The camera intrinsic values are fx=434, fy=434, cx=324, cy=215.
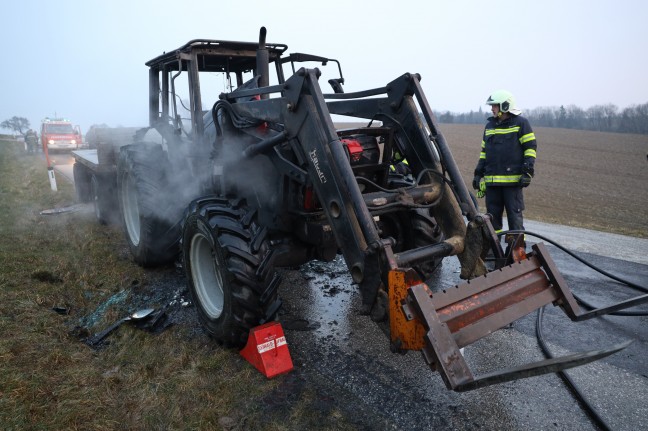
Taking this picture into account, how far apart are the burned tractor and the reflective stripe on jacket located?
5.57 ft

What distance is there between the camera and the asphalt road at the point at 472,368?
9.20ft

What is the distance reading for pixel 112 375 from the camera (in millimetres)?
3168

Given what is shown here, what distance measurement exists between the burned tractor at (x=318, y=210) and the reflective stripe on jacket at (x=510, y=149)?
1699 mm

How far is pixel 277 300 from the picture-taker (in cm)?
355

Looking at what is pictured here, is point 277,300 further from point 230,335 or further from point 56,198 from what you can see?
point 56,198

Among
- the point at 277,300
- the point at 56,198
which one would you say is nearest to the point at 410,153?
the point at 277,300

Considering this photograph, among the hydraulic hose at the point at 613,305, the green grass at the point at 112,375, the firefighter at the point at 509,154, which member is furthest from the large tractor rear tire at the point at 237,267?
the firefighter at the point at 509,154

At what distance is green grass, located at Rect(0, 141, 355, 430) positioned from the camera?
272 centimetres

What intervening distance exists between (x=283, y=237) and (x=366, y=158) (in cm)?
106

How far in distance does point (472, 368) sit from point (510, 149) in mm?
3293

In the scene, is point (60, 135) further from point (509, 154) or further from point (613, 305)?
point (613, 305)

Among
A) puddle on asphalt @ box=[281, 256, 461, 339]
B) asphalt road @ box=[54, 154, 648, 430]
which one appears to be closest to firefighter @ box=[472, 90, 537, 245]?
puddle on asphalt @ box=[281, 256, 461, 339]

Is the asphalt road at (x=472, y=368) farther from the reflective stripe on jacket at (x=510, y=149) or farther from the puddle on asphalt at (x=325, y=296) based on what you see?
the reflective stripe on jacket at (x=510, y=149)

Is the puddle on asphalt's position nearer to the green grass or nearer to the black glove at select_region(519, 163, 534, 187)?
the green grass
